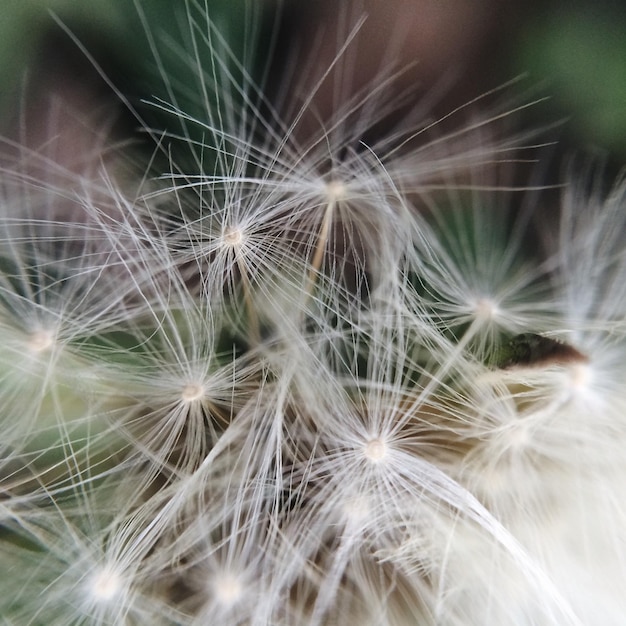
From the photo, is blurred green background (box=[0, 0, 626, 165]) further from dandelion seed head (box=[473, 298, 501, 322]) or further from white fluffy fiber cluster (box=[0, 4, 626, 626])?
dandelion seed head (box=[473, 298, 501, 322])

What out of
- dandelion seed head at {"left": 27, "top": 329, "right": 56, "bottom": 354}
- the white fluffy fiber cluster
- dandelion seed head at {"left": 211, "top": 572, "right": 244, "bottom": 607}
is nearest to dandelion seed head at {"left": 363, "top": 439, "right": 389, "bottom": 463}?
the white fluffy fiber cluster

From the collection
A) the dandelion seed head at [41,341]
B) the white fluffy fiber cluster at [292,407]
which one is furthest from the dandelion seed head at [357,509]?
the dandelion seed head at [41,341]

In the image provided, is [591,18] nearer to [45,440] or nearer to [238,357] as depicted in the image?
[238,357]

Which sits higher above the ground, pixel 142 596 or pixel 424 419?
pixel 424 419

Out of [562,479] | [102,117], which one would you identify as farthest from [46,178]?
[562,479]

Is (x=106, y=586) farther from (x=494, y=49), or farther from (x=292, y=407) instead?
(x=494, y=49)

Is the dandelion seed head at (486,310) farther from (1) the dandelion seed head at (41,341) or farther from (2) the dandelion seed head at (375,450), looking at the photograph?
(1) the dandelion seed head at (41,341)

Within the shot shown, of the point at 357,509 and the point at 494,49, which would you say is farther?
the point at 494,49

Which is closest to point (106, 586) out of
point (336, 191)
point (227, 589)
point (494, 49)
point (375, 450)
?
point (227, 589)
